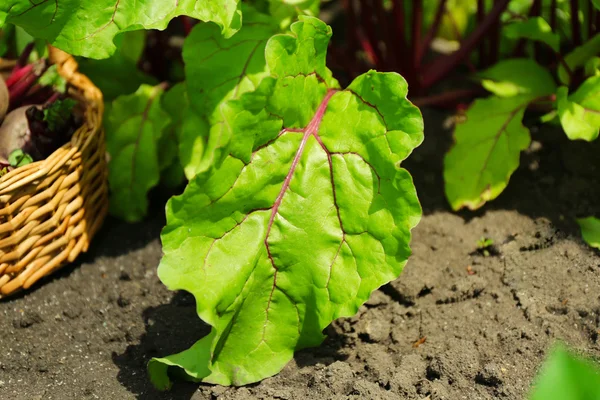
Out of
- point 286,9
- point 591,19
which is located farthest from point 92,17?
point 591,19

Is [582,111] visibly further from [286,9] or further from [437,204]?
[286,9]

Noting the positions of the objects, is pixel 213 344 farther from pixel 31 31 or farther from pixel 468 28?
pixel 468 28

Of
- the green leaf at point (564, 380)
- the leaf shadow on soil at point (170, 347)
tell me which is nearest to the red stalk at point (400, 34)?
the leaf shadow on soil at point (170, 347)

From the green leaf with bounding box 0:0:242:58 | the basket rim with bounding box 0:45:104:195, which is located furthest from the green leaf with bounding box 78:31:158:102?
the green leaf with bounding box 0:0:242:58

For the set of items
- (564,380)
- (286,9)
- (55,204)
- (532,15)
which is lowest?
(55,204)

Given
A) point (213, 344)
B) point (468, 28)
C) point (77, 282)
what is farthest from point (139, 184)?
point (468, 28)

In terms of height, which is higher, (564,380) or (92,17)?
(564,380)

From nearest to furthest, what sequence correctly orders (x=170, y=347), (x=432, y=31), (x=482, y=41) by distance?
1. (x=170, y=347)
2. (x=482, y=41)
3. (x=432, y=31)
